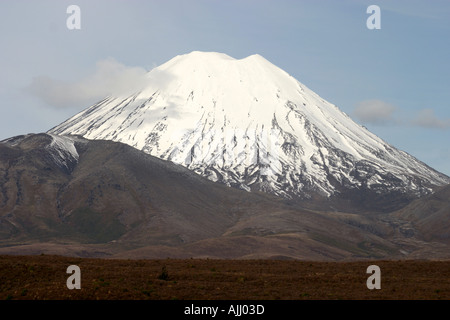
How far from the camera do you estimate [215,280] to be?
167ft

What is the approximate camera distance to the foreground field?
1711 inches

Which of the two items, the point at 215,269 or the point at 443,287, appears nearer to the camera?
the point at 443,287

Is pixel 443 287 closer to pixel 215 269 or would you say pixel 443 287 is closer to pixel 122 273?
pixel 215 269

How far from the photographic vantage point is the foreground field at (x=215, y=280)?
4347cm

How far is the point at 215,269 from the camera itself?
190ft
